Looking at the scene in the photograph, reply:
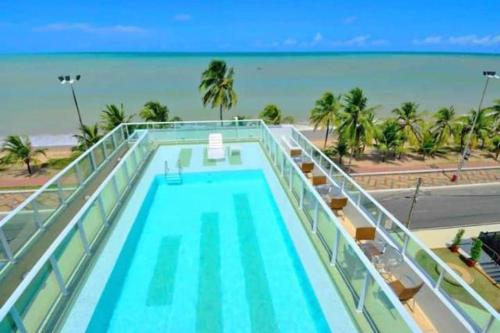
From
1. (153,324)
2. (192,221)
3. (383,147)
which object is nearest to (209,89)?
(383,147)

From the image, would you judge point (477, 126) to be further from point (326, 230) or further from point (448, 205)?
point (326, 230)

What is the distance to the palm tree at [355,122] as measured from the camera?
2484 centimetres

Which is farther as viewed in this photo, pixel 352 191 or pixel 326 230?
pixel 352 191

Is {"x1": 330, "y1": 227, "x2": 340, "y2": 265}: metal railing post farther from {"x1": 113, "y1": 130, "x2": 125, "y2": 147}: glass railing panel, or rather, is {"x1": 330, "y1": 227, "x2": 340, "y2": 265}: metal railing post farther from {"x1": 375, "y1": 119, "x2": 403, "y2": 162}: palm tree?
{"x1": 375, "y1": 119, "x2": 403, "y2": 162}: palm tree

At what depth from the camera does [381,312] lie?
14.5 ft

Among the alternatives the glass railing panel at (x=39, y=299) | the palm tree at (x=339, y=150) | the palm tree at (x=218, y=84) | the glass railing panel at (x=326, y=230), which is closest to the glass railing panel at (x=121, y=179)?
the glass railing panel at (x=39, y=299)

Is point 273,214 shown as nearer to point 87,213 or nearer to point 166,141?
point 87,213

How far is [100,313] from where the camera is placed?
5180 millimetres

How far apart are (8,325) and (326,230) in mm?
5479

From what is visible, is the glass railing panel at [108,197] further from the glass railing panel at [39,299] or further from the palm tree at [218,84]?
the palm tree at [218,84]

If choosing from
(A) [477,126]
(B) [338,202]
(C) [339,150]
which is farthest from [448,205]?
(A) [477,126]

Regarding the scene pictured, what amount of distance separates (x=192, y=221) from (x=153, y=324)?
11.5 ft

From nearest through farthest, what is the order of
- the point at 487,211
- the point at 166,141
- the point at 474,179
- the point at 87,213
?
the point at 87,213 < the point at 166,141 < the point at 487,211 < the point at 474,179

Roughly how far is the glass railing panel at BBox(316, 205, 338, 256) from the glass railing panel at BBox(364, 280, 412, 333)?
1.39 meters
